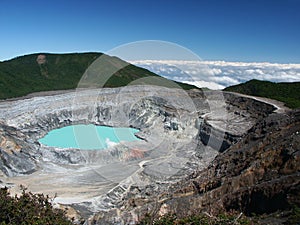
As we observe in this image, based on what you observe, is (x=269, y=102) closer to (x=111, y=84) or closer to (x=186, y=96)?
(x=186, y=96)

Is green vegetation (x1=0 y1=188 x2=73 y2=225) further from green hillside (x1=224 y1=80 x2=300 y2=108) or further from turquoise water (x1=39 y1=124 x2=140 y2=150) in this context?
green hillside (x1=224 y1=80 x2=300 y2=108)

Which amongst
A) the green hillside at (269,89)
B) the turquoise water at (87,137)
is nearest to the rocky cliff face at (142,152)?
the turquoise water at (87,137)

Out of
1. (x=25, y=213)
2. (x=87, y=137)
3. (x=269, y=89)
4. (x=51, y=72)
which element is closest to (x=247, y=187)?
(x=25, y=213)

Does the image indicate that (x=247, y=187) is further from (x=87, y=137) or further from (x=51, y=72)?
(x=51, y=72)

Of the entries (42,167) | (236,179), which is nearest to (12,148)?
(42,167)

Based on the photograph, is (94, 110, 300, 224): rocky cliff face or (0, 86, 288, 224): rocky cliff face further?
(0, 86, 288, 224): rocky cliff face

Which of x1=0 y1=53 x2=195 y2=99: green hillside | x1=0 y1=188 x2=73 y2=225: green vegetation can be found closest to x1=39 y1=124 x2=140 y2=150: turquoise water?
x1=0 y1=53 x2=195 y2=99: green hillside
